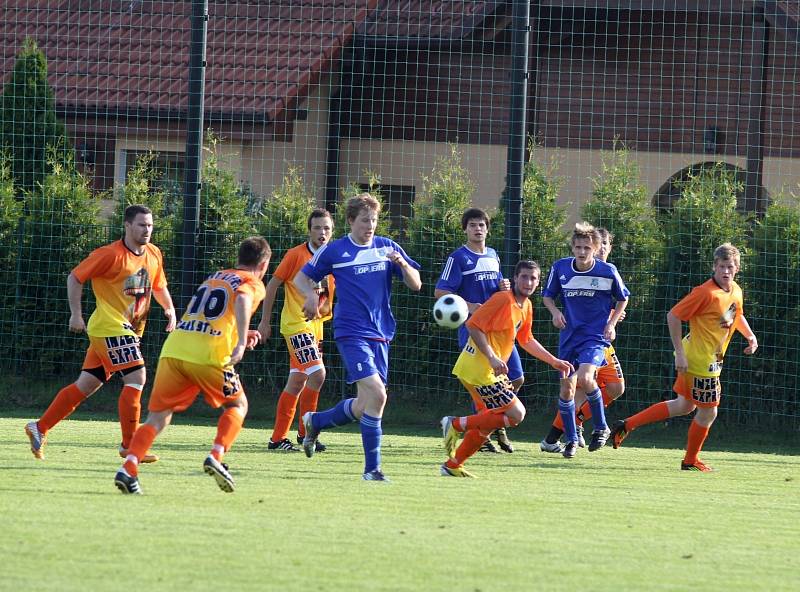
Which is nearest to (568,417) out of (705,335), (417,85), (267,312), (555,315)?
(555,315)

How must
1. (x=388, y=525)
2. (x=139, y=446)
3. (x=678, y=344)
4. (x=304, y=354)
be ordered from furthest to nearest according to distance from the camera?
(x=304, y=354) → (x=678, y=344) → (x=139, y=446) → (x=388, y=525)

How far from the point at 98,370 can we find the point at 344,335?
183 cm

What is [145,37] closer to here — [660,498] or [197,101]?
[197,101]

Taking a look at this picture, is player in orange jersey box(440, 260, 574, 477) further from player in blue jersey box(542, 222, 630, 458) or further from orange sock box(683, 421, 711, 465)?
orange sock box(683, 421, 711, 465)

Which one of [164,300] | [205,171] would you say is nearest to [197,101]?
[205,171]

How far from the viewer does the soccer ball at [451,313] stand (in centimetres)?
866

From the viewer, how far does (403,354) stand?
13.8 metres

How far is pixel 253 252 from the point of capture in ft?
24.4

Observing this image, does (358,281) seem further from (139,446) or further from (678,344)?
(678,344)

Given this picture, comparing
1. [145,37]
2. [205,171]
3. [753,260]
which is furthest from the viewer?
[145,37]

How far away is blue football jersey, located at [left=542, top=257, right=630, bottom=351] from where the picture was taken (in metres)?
10.5

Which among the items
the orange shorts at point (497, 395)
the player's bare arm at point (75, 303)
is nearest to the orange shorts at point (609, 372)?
the orange shorts at point (497, 395)

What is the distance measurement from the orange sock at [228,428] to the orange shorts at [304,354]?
2.83m

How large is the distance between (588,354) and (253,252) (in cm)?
396
